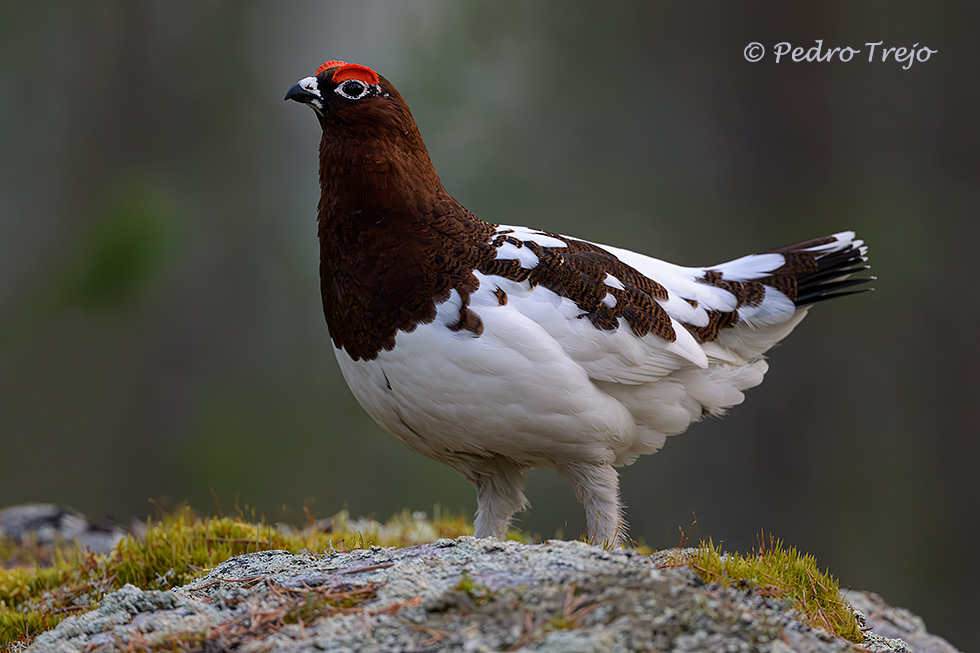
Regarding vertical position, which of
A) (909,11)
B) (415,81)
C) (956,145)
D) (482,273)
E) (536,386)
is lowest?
(536,386)

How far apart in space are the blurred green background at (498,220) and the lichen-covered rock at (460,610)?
5.58 metres

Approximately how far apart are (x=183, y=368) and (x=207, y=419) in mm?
777

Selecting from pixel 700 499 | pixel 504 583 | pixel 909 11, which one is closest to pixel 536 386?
pixel 504 583

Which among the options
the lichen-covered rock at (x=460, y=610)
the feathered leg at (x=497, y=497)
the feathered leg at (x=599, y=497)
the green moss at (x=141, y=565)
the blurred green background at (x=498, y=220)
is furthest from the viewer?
the blurred green background at (x=498, y=220)

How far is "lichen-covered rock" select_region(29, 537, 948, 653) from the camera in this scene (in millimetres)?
1931

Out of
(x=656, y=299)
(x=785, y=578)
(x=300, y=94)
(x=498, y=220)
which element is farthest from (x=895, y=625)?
(x=498, y=220)

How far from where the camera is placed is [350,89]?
347 centimetres

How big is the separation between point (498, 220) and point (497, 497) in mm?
5776

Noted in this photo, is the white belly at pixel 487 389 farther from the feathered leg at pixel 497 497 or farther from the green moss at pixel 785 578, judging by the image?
the green moss at pixel 785 578

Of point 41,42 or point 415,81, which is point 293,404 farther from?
point 41,42

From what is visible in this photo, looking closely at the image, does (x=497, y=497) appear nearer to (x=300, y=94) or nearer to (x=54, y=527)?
(x=300, y=94)

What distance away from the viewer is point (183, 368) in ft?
29.9

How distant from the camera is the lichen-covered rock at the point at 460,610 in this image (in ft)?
6.33

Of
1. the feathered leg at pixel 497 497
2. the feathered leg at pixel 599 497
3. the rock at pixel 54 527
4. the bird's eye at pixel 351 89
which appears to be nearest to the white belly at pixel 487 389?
the feathered leg at pixel 599 497
